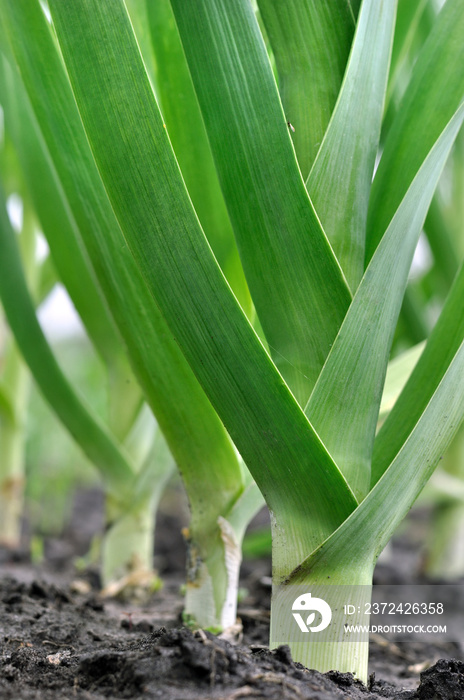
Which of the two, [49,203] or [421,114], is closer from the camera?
[421,114]

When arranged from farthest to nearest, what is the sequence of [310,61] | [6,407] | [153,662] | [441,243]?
1. [6,407]
2. [441,243]
3. [310,61]
4. [153,662]

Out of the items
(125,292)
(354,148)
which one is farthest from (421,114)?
(125,292)

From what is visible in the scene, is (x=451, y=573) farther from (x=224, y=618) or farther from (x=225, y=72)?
(x=225, y=72)

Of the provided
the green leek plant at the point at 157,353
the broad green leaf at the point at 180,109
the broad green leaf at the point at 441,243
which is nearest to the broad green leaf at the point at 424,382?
the green leek plant at the point at 157,353

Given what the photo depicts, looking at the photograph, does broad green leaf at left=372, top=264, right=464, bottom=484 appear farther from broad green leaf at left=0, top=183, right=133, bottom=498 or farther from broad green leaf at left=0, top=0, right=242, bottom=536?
broad green leaf at left=0, top=183, right=133, bottom=498

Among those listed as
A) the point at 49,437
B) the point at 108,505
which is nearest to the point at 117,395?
the point at 108,505

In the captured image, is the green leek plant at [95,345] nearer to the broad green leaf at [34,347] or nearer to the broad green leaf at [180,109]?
the broad green leaf at [34,347]

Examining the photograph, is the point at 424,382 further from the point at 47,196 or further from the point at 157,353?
the point at 47,196
